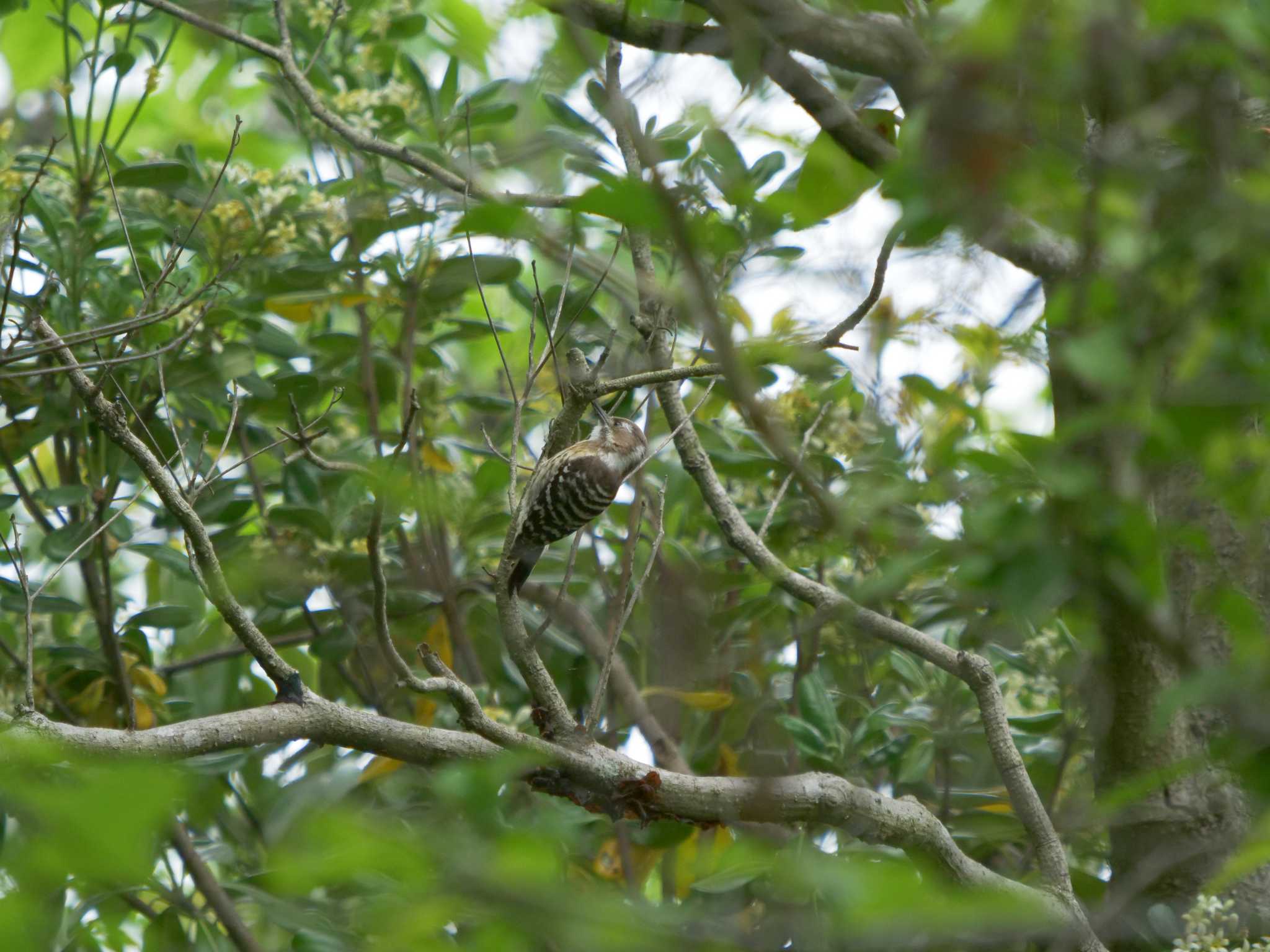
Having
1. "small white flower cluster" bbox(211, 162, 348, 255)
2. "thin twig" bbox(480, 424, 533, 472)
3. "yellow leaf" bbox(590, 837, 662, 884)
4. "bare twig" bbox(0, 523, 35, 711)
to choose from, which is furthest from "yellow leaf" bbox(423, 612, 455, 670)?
"bare twig" bbox(0, 523, 35, 711)

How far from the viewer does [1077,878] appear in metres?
3.04

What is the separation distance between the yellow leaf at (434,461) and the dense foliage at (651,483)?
2cm

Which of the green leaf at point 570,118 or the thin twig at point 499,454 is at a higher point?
the green leaf at point 570,118

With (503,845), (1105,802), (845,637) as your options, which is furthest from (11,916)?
(845,637)

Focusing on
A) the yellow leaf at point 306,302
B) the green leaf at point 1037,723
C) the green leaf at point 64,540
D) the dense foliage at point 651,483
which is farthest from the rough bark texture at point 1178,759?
the green leaf at point 64,540

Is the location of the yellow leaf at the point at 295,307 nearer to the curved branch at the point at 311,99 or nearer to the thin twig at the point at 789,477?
the curved branch at the point at 311,99

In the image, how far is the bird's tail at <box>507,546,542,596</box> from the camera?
293 centimetres

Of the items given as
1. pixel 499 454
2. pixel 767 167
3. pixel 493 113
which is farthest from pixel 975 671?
pixel 493 113

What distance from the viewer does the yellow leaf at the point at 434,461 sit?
3.61 meters

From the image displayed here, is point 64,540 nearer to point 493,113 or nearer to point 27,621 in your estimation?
point 27,621

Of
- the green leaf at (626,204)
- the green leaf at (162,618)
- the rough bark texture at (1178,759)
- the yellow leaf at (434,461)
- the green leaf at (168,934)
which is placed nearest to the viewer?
the green leaf at (626,204)

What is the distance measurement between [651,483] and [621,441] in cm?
19

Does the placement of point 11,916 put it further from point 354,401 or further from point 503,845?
point 354,401

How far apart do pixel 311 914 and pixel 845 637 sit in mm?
1737
